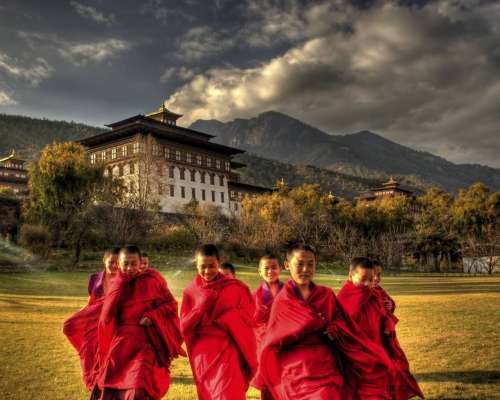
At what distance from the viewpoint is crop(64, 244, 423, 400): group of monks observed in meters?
5.81

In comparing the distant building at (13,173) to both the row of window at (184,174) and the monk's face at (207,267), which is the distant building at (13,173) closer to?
the row of window at (184,174)

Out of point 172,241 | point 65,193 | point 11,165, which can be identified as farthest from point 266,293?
point 11,165

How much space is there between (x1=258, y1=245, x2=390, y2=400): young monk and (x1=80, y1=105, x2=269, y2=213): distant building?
53548mm

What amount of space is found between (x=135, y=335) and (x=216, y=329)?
100 centimetres

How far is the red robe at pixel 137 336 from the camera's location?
249 inches

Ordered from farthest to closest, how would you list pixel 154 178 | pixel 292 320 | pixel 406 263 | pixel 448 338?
1. pixel 406 263
2. pixel 154 178
3. pixel 448 338
4. pixel 292 320

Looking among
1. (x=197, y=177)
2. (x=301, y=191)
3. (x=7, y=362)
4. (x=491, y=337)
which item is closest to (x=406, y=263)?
(x=301, y=191)

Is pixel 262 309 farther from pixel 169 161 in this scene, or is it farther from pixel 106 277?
pixel 169 161

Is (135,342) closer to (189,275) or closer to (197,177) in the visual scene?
(189,275)

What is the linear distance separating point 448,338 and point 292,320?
29.3ft

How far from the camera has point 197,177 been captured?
75375mm

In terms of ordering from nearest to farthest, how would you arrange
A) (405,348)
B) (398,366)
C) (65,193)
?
1. (398,366)
2. (405,348)
3. (65,193)

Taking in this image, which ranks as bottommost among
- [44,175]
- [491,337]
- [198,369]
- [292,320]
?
[491,337]

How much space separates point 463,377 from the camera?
9383 mm
